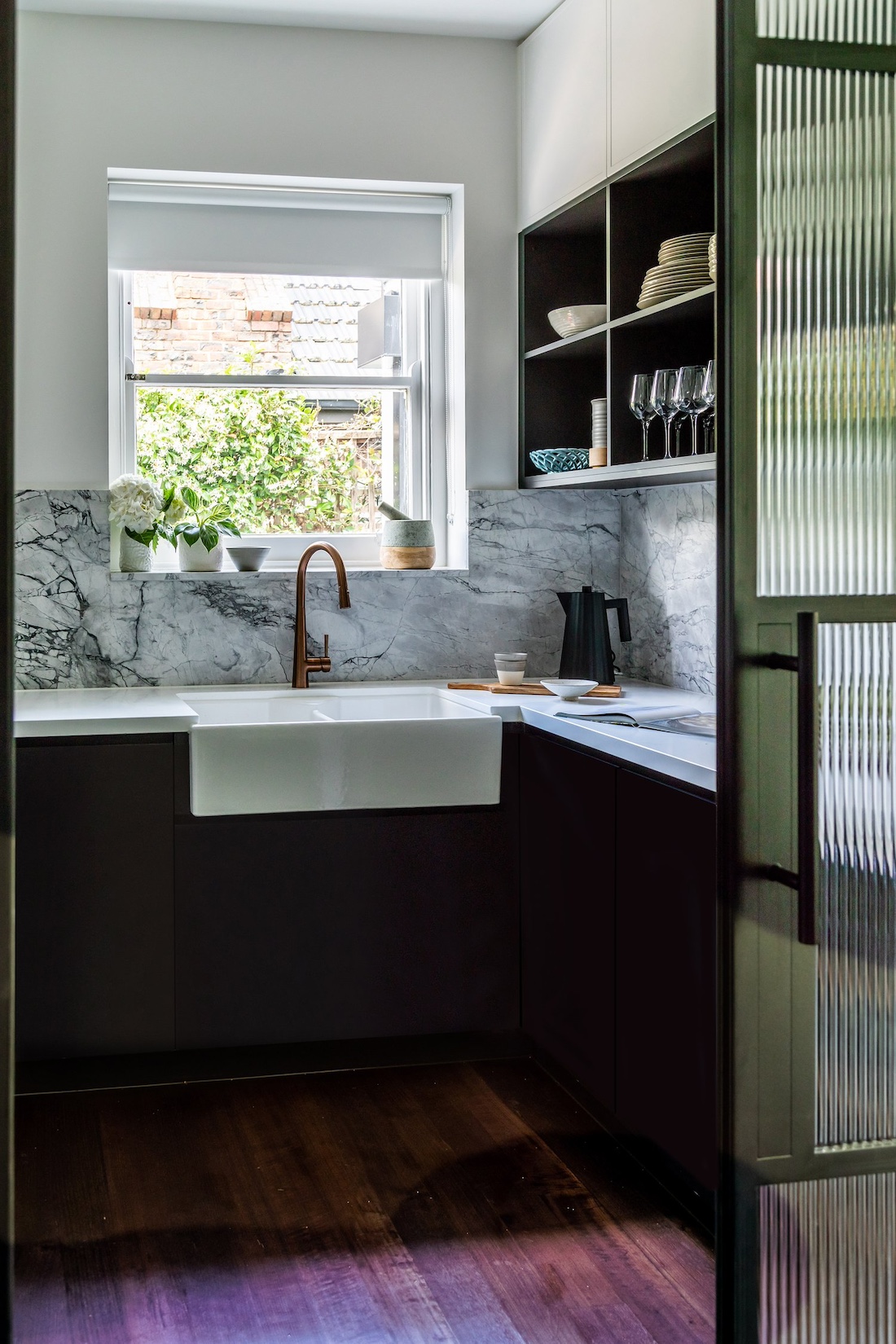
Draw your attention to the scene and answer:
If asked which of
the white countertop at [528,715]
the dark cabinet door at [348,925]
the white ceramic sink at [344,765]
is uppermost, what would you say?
the white countertop at [528,715]

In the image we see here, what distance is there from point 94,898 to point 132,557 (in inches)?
42.5

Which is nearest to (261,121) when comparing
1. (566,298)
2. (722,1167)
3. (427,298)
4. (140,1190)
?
(427,298)

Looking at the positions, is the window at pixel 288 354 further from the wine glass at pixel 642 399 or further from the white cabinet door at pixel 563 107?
the wine glass at pixel 642 399

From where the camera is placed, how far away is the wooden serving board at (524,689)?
11.2ft

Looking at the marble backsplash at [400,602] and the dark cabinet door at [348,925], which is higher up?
the marble backsplash at [400,602]

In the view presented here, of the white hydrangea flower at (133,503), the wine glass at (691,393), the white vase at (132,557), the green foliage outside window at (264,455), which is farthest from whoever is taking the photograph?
the green foliage outside window at (264,455)

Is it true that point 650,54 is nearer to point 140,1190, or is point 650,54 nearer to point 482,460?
point 482,460

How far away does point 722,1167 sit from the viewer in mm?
1702

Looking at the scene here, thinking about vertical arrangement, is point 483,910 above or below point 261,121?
below

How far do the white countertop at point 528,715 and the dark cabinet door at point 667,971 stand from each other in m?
0.06

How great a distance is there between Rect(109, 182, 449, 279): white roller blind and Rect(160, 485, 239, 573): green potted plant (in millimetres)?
660

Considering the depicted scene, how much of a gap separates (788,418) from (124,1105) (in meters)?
2.25

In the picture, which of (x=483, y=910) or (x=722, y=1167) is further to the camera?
(x=483, y=910)

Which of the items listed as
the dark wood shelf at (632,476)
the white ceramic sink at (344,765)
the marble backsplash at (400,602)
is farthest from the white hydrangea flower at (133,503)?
the dark wood shelf at (632,476)
